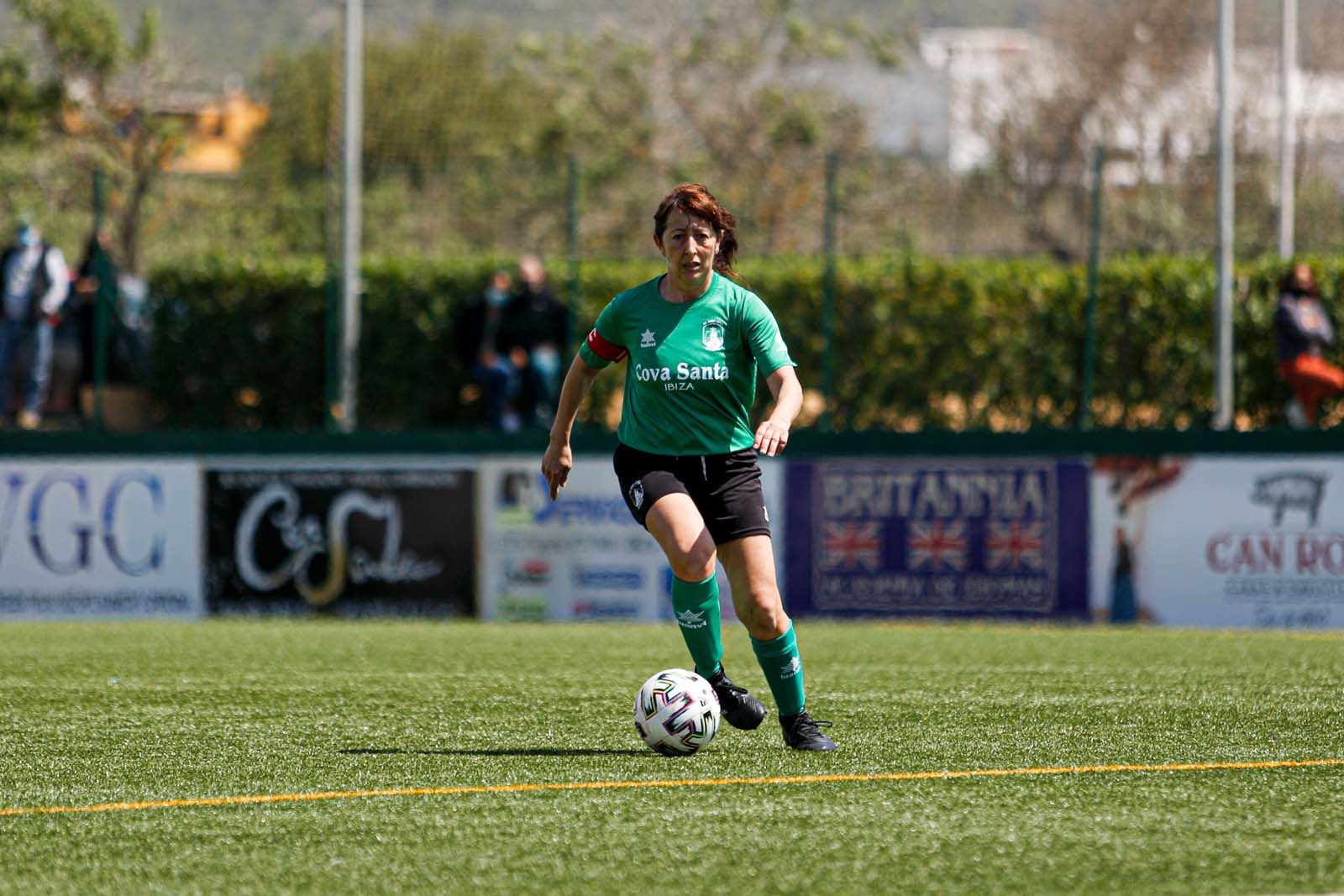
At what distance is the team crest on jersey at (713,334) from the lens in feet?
22.6

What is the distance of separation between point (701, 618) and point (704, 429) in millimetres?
715

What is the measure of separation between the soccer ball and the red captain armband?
1231 mm

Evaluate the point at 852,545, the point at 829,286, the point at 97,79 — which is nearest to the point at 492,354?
the point at 829,286

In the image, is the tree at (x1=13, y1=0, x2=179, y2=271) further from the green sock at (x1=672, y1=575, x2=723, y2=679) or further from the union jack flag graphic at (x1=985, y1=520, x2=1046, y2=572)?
the green sock at (x1=672, y1=575, x2=723, y2=679)

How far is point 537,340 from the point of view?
16609 millimetres

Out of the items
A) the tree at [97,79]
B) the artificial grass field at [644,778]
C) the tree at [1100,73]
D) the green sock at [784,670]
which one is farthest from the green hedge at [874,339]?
the tree at [1100,73]

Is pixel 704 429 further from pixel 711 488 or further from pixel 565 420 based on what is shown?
pixel 565 420

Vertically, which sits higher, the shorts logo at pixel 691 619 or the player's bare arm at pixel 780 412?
the player's bare arm at pixel 780 412

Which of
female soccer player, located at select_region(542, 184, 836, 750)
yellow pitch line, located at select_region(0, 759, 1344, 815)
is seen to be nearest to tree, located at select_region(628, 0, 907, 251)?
female soccer player, located at select_region(542, 184, 836, 750)

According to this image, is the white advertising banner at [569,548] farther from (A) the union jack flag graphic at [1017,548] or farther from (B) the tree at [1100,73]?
(B) the tree at [1100,73]

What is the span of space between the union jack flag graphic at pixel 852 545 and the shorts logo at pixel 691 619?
25.9 feet

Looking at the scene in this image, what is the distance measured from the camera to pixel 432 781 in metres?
6.20

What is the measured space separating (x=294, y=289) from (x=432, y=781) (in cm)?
1349

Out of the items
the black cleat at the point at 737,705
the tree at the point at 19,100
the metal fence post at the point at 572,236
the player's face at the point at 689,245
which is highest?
the tree at the point at 19,100
